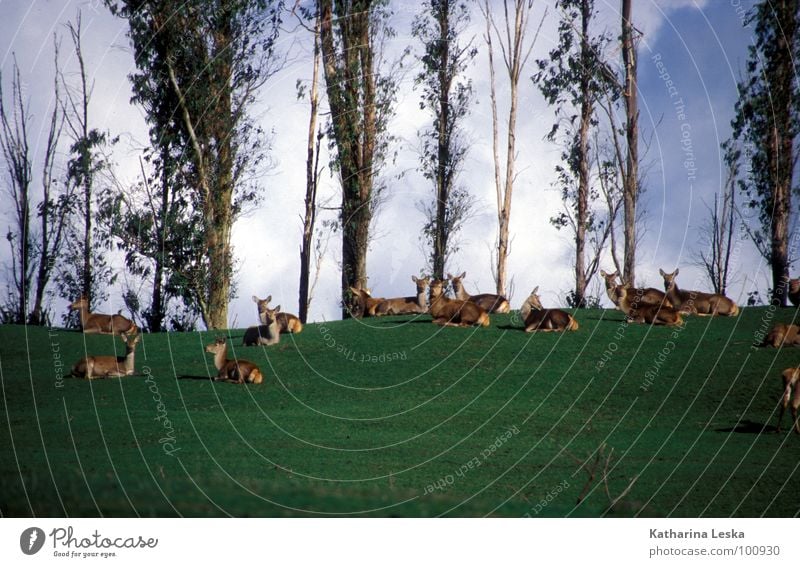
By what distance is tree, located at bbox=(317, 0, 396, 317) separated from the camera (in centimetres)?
2338

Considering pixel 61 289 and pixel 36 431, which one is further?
pixel 61 289

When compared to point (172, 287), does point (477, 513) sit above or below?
below

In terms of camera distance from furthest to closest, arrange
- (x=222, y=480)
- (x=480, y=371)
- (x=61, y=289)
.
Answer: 1. (x=61, y=289)
2. (x=480, y=371)
3. (x=222, y=480)

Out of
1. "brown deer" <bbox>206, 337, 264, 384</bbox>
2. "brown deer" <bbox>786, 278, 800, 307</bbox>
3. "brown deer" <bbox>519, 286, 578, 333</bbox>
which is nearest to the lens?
"brown deer" <bbox>206, 337, 264, 384</bbox>

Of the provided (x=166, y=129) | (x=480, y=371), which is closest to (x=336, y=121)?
(x=166, y=129)

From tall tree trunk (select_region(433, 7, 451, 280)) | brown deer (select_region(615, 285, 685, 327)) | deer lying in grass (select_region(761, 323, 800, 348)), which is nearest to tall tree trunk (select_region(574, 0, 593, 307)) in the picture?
tall tree trunk (select_region(433, 7, 451, 280))

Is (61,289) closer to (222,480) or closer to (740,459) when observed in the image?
(222,480)

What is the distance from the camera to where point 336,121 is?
23750mm

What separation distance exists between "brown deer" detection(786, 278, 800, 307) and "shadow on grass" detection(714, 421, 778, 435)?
762 centimetres

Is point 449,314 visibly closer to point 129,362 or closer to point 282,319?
point 282,319

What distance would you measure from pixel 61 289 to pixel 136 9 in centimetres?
703

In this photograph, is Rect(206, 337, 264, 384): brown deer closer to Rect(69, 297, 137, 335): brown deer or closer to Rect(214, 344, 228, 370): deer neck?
Rect(214, 344, 228, 370): deer neck

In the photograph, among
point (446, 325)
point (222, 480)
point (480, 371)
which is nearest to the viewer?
point (222, 480)

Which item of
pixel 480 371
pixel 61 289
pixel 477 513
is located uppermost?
pixel 61 289
